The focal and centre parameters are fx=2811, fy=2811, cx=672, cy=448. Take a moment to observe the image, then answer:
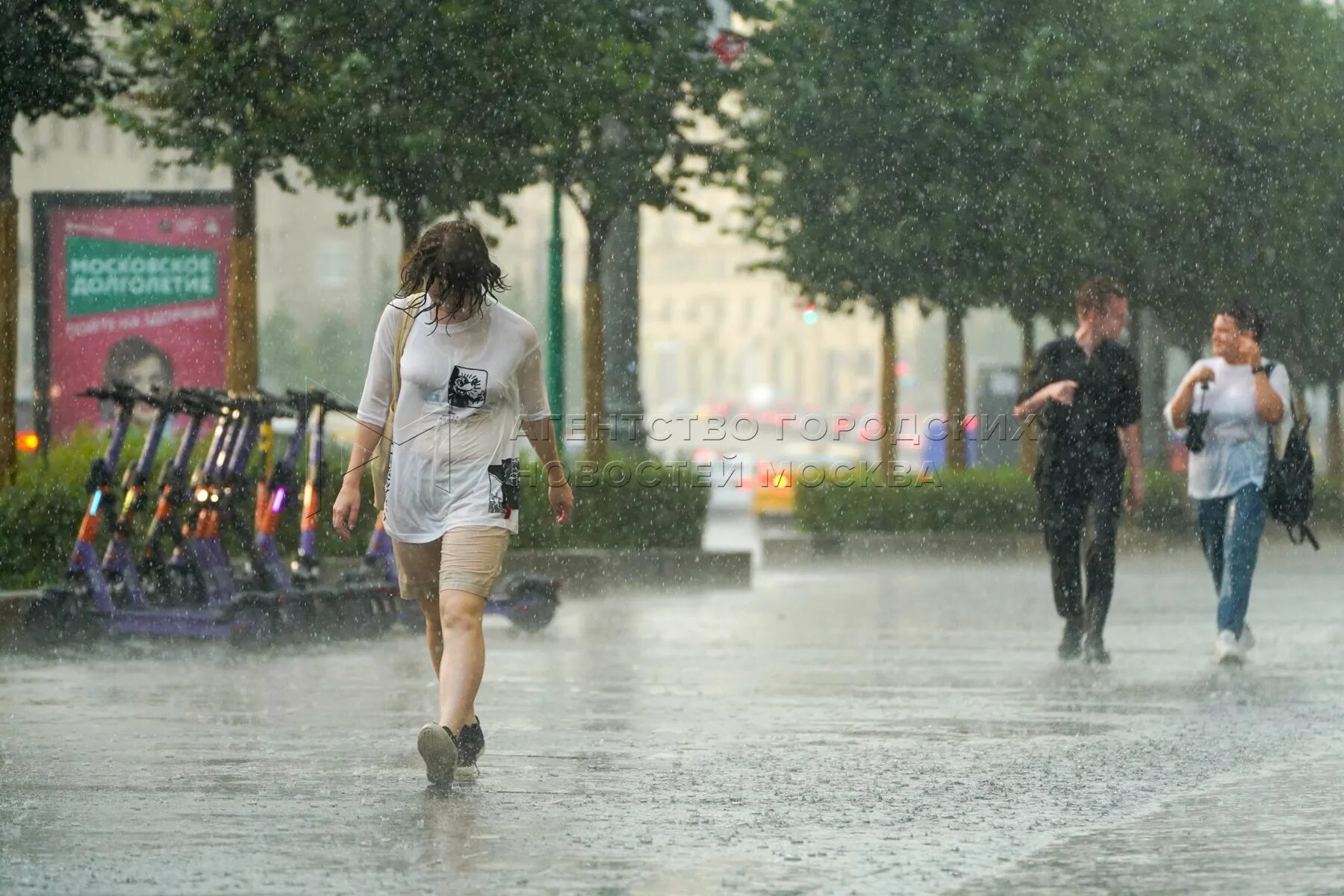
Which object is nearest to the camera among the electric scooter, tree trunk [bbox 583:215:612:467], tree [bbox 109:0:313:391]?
the electric scooter

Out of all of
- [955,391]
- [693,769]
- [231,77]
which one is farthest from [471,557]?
[955,391]

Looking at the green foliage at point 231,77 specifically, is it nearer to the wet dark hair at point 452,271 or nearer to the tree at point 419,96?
the tree at point 419,96

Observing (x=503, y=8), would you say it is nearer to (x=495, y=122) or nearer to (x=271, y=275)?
(x=495, y=122)

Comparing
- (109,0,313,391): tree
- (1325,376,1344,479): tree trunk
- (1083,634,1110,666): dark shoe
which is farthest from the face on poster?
(1325,376,1344,479): tree trunk

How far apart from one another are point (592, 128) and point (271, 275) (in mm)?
90066

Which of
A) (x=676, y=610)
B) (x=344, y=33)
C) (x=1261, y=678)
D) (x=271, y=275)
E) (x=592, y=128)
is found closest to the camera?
(x=1261, y=678)

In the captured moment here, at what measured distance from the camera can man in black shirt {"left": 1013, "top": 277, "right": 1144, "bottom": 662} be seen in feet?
41.4

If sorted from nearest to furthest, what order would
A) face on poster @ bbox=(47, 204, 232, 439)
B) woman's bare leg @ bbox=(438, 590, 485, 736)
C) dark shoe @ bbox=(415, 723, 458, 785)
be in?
1. dark shoe @ bbox=(415, 723, 458, 785)
2. woman's bare leg @ bbox=(438, 590, 485, 736)
3. face on poster @ bbox=(47, 204, 232, 439)

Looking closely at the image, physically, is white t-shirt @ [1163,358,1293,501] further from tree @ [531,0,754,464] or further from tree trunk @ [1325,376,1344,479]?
tree trunk @ [1325,376,1344,479]

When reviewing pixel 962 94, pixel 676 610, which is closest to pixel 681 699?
pixel 676 610

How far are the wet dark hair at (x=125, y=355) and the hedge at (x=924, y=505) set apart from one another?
878 cm

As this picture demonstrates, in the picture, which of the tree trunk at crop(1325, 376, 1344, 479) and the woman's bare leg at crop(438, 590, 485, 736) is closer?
the woman's bare leg at crop(438, 590, 485, 736)

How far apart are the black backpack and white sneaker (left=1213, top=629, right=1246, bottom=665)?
56cm

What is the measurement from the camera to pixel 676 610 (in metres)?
17.1
